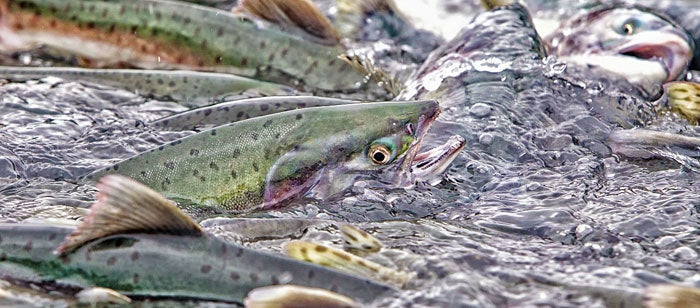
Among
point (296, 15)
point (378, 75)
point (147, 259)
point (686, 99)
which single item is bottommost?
point (147, 259)

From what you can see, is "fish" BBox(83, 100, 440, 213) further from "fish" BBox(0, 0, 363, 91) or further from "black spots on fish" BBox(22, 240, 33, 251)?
"fish" BBox(0, 0, 363, 91)

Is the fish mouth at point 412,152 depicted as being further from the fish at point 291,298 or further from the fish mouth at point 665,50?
the fish mouth at point 665,50

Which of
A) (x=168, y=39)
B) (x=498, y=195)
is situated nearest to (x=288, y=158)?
(x=498, y=195)

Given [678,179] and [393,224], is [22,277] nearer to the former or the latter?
[393,224]

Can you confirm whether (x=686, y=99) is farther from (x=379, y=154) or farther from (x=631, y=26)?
(x=379, y=154)

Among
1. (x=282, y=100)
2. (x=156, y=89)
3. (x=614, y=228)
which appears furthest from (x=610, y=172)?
(x=156, y=89)

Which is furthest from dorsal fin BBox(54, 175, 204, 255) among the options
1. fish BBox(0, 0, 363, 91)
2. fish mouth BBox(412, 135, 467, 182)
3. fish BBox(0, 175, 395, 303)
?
fish BBox(0, 0, 363, 91)
